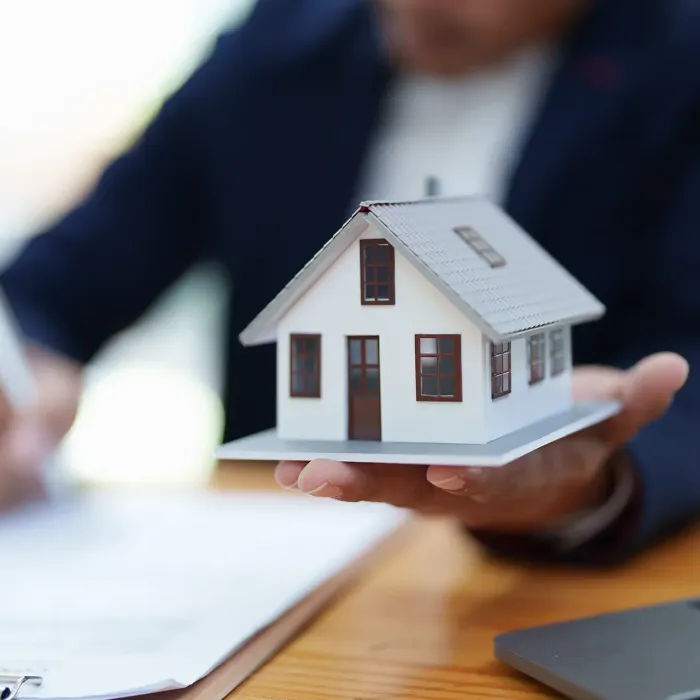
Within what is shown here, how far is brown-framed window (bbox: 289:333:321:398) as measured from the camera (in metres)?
0.87

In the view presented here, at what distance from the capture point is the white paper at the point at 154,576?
0.79 m

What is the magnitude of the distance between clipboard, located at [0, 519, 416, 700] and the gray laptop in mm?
209

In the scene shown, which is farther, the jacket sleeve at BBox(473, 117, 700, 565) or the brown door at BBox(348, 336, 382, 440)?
the jacket sleeve at BBox(473, 117, 700, 565)

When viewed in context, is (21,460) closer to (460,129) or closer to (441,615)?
(441,615)

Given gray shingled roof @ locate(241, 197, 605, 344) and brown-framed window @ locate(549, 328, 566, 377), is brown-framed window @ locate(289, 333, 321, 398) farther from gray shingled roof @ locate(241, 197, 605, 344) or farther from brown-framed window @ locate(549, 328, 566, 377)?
brown-framed window @ locate(549, 328, 566, 377)

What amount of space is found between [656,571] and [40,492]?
2.97 feet

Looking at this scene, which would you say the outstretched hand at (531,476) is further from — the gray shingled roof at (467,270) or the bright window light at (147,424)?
the bright window light at (147,424)

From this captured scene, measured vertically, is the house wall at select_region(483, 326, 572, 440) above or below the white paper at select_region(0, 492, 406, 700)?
above

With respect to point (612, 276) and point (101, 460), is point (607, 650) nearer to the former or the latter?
point (612, 276)

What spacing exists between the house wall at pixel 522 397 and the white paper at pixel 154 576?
0.30 meters

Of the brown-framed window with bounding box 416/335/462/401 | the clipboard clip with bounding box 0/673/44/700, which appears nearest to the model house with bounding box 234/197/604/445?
the brown-framed window with bounding box 416/335/462/401

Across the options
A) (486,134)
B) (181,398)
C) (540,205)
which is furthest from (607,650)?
(181,398)

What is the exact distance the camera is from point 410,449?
77 centimetres

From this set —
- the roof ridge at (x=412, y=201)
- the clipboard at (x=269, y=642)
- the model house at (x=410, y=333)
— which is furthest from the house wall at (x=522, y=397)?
the clipboard at (x=269, y=642)
